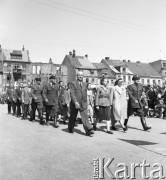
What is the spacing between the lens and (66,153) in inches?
225

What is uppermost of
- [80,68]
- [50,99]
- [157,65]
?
[157,65]

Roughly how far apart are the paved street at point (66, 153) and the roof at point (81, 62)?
5734cm

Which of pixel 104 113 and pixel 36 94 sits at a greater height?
pixel 36 94

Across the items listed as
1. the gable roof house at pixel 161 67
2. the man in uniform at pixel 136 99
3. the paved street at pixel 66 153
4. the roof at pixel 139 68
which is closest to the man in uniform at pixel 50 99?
the paved street at pixel 66 153

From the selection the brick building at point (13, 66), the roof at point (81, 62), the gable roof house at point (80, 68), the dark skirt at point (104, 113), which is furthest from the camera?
the brick building at point (13, 66)

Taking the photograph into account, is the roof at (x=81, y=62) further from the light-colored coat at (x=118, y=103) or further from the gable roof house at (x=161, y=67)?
the light-colored coat at (x=118, y=103)

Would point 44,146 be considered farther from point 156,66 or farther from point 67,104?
point 156,66

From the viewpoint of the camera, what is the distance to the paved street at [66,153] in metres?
4.35

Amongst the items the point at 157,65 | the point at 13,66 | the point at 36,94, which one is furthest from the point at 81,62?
the point at 36,94

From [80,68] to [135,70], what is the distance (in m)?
17.0

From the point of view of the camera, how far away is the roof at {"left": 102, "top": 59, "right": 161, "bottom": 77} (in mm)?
72375

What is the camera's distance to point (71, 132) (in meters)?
8.67

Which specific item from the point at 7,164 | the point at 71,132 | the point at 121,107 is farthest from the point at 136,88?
the point at 7,164

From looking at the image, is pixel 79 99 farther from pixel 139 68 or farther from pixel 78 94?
pixel 139 68
